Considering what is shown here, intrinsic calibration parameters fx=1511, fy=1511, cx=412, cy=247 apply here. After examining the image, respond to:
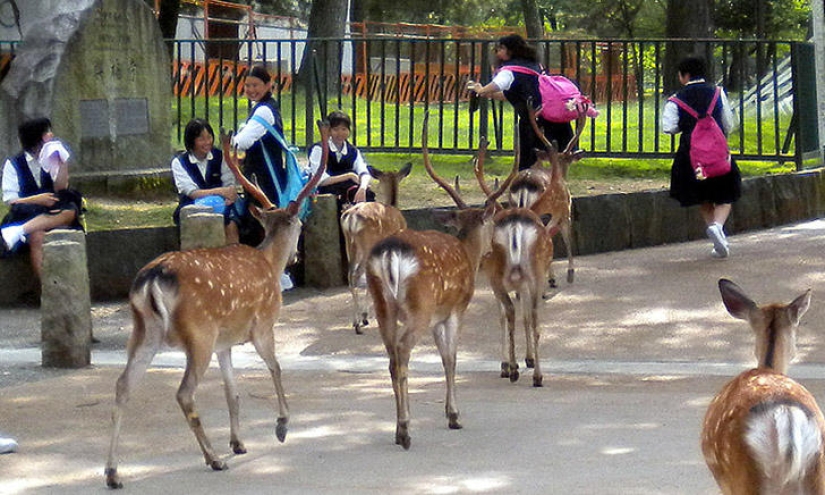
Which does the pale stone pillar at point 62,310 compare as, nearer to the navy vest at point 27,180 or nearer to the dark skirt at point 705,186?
the navy vest at point 27,180

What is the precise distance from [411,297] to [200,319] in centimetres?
127

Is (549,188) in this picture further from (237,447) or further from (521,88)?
(237,447)

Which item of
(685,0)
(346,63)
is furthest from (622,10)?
(685,0)

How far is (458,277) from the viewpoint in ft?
28.5

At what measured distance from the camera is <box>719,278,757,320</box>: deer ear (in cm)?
598

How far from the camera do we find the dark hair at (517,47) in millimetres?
13430

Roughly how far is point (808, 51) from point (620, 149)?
2.50 meters

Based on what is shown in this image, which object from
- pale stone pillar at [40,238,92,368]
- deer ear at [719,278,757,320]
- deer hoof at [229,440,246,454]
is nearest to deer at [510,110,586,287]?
pale stone pillar at [40,238,92,368]

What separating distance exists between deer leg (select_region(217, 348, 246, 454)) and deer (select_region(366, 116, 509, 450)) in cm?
84

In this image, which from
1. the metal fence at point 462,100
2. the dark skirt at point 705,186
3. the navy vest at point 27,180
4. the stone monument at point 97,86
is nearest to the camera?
the navy vest at point 27,180

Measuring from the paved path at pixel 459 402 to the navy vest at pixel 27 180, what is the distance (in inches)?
41.1

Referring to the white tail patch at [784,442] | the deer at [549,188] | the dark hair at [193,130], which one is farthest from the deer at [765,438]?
the dark hair at [193,130]

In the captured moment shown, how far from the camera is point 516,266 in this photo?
9812 mm

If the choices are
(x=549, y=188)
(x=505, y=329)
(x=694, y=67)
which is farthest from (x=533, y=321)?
(x=694, y=67)
